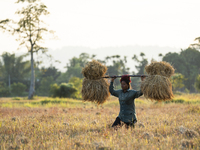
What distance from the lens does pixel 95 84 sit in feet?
22.8

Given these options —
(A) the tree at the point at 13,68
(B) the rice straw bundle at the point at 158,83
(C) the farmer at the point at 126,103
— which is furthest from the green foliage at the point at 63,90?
(A) the tree at the point at 13,68

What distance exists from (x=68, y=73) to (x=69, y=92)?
34.9m

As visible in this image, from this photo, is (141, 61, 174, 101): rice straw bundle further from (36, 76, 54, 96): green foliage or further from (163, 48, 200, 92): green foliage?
(163, 48, 200, 92): green foliage

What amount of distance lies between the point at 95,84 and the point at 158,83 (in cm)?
196

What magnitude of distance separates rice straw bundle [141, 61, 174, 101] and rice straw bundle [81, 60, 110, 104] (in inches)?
54.9

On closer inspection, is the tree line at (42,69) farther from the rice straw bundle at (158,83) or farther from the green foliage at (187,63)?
the rice straw bundle at (158,83)

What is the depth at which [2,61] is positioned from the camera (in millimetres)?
53156

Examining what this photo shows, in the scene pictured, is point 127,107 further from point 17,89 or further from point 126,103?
point 17,89

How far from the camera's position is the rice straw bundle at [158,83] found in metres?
5.79

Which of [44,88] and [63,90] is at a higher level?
[63,90]

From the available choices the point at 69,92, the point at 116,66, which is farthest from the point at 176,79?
the point at 116,66

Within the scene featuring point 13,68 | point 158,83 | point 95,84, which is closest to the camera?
point 158,83

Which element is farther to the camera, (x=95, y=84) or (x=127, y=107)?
(x=95, y=84)

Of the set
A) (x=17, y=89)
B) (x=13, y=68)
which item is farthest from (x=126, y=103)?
(x=13, y=68)
